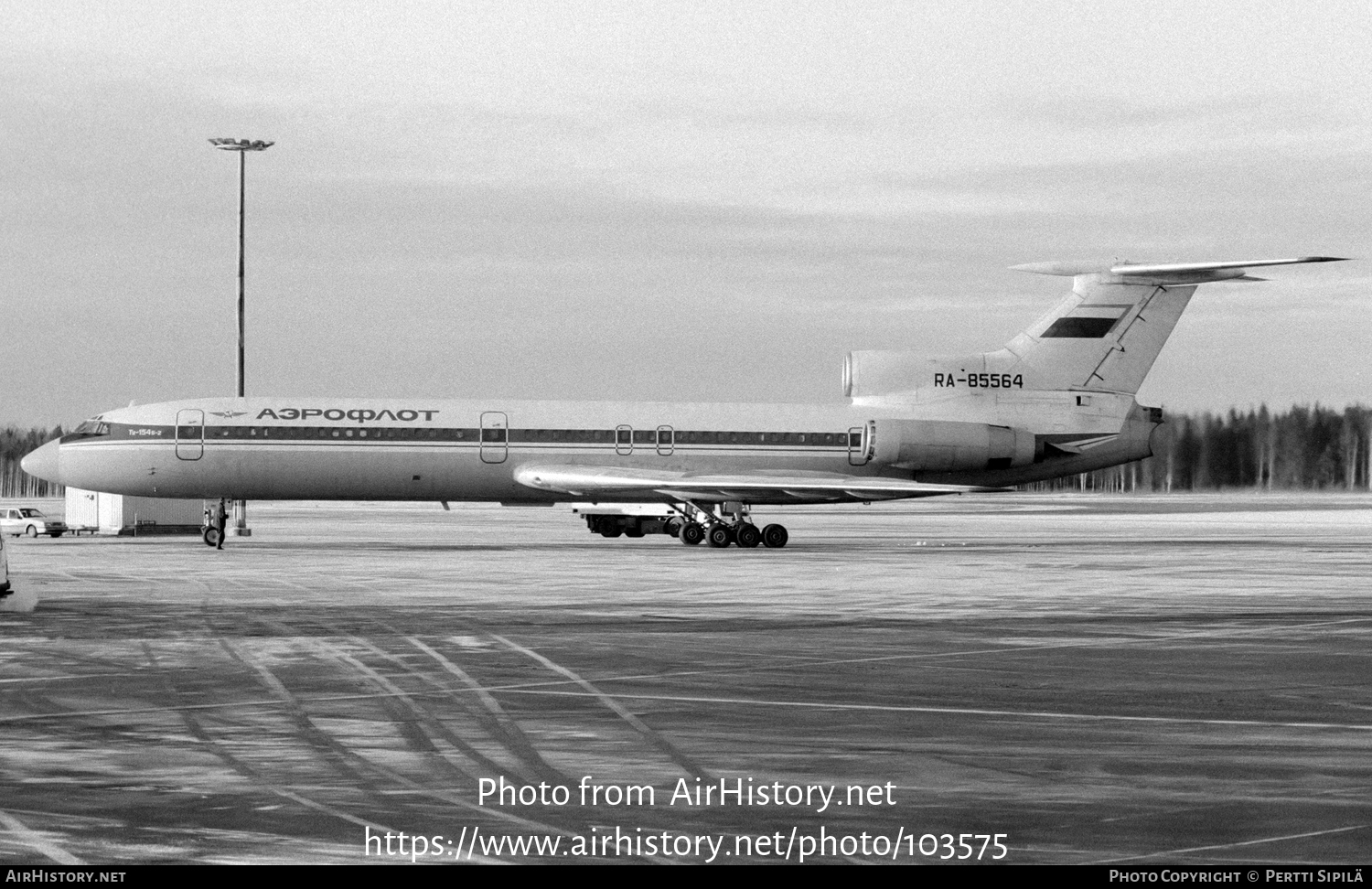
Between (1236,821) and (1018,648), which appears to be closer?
(1236,821)

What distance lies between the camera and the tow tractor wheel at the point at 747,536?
40.5 metres

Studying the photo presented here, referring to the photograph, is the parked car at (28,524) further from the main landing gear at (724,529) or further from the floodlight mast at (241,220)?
the main landing gear at (724,529)

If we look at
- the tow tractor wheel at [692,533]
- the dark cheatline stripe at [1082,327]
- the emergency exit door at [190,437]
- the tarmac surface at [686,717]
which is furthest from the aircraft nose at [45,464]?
the dark cheatline stripe at [1082,327]

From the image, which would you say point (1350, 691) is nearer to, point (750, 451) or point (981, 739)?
point (981, 739)

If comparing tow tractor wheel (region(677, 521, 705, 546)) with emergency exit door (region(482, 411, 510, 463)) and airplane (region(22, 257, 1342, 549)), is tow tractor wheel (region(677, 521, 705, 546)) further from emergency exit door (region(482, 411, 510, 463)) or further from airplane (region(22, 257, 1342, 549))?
emergency exit door (region(482, 411, 510, 463))

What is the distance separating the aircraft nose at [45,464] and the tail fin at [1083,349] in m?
20.5

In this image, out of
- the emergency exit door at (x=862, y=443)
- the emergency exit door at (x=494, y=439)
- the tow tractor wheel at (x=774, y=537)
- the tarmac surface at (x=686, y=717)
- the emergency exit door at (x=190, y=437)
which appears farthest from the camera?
the emergency exit door at (x=862, y=443)

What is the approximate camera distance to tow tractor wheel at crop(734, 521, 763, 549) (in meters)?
40.5

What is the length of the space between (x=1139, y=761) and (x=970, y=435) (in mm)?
31877

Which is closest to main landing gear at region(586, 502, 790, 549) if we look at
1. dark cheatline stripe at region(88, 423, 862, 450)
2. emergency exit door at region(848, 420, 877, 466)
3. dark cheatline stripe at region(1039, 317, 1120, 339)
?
dark cheatline stripe at region(88, 423, 862, 450)

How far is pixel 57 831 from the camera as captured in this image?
26.9 ft
